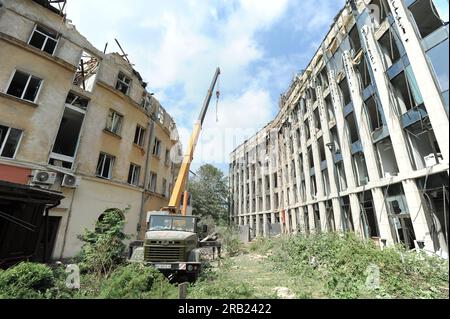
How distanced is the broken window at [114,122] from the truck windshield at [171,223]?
8.77 meters

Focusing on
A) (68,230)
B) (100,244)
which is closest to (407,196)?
(100,244)

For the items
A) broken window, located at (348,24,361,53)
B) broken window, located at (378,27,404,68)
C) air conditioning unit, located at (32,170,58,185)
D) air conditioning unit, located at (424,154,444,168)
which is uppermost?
broken window, located at (348,24,361,53)

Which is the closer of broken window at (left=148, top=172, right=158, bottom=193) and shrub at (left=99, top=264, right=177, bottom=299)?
shrub at (left=99, top=264, right=177, bottom=299)

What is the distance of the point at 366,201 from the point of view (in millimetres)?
14633

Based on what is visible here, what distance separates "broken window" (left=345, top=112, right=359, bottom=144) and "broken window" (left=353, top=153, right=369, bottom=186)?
4.54ft

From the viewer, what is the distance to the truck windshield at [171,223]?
371 inches

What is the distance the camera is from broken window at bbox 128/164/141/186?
1670 cm

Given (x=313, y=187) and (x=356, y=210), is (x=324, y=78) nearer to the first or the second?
(x=313, y=187)

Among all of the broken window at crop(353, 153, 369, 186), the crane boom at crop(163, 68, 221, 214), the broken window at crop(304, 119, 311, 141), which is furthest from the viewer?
the broken window at crop(304, 119, 311, 141)

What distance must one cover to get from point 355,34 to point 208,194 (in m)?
34.7

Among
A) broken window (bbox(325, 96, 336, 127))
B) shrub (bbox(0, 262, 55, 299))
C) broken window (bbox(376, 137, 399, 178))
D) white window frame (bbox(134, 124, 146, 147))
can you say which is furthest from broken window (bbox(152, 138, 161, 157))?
broken window (bbox(376, 137, 399, 178))

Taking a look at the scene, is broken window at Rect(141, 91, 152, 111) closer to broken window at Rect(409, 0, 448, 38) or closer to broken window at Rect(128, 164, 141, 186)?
broken window at Rect(128, 164, 141, 186)

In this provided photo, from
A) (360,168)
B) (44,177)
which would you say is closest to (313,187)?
(360,168)

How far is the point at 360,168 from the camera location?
1584 centimetres
